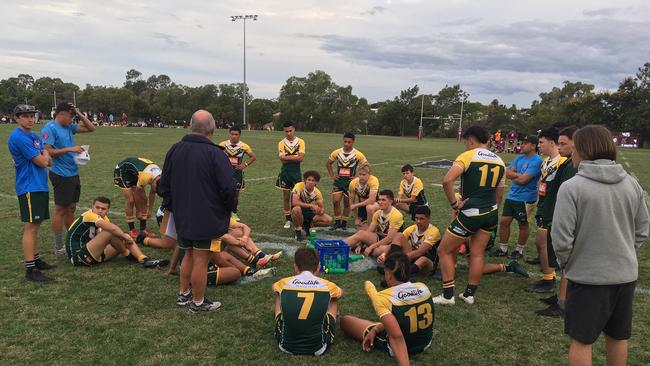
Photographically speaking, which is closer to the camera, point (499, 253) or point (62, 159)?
point (62, 159)

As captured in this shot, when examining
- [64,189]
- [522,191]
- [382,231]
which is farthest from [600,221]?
[64,189]

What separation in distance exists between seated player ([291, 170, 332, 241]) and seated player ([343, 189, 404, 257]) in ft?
3.94

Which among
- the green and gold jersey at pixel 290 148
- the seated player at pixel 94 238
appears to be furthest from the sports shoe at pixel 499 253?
the seated player at pixel 94 238

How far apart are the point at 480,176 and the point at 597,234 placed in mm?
2076

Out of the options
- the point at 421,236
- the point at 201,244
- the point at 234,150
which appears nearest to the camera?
the point at 201,244

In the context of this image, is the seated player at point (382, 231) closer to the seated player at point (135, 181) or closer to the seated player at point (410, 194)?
the seated player at point (410, 194)

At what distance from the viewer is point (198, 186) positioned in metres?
4.34

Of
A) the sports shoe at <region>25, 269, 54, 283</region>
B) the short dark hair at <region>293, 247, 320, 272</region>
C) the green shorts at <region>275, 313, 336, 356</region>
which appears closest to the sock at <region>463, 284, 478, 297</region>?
the green shorts at <region>275, 313, 336, 356</region>

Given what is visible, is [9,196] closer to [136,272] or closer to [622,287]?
[136,272]

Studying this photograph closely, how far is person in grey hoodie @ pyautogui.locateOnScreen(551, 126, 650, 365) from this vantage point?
2744 millimetres

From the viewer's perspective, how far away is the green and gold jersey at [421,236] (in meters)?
5.93

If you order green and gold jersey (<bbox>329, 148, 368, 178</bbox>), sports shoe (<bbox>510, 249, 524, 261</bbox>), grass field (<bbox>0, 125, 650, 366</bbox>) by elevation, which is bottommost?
grass field (<bbox>0, 125, 650, 366</bbox>)

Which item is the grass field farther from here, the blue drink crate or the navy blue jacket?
the navy blue jacket

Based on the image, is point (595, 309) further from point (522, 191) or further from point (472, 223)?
point (522, 191)
